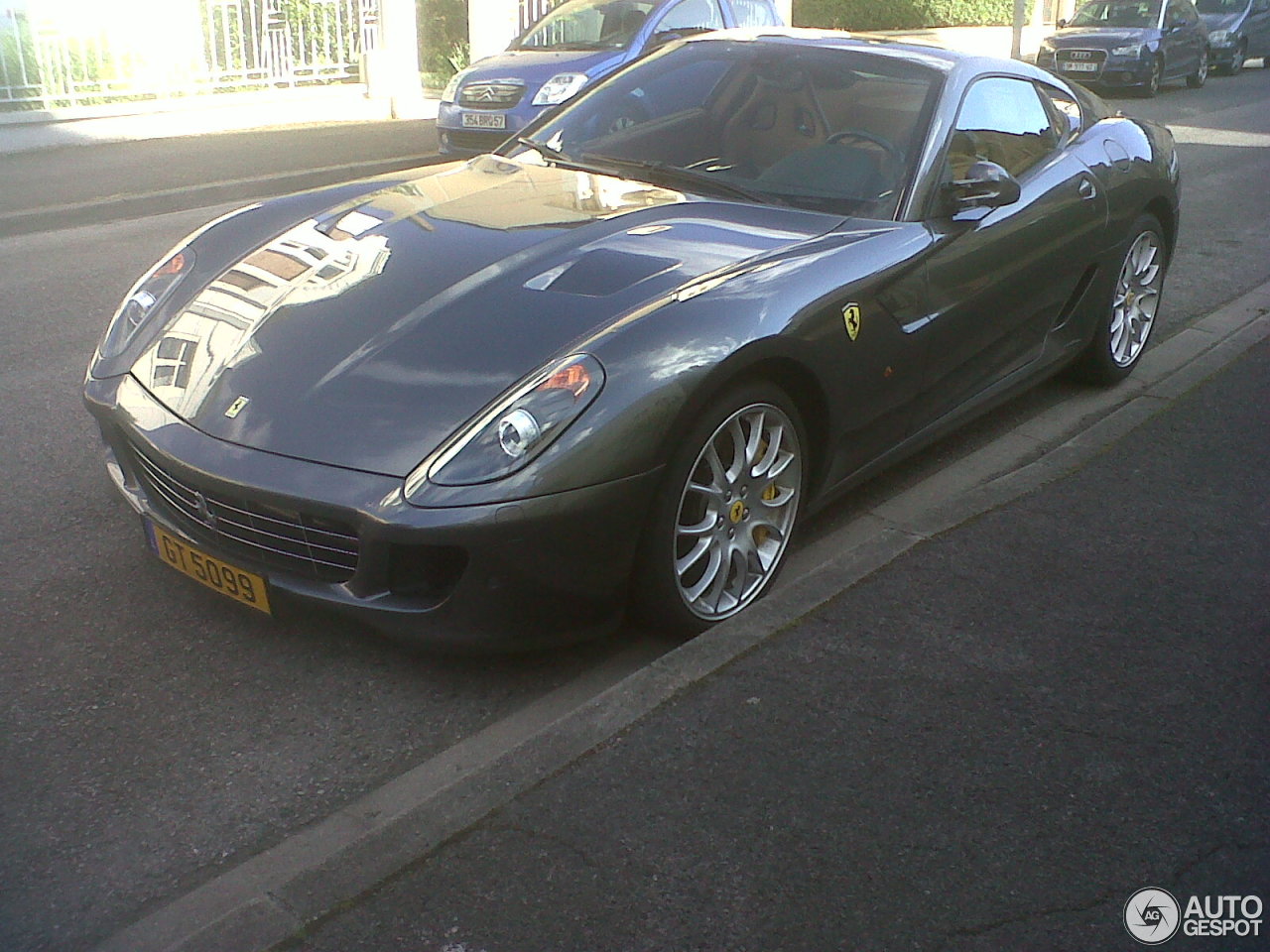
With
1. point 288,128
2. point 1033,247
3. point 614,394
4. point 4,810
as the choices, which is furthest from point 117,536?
point 288,128

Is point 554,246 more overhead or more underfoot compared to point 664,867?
more overhead

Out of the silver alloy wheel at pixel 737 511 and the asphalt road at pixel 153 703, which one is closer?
the asphalt road at pixel 153 703

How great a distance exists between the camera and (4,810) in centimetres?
290

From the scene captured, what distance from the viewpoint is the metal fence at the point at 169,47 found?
551 inches

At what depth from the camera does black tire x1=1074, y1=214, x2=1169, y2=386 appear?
5.66 meters

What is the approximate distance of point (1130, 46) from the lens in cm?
2050

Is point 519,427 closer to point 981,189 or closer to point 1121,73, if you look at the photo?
point 981,189

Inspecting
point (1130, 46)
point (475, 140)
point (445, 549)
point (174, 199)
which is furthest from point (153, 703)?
point (1130, 46)

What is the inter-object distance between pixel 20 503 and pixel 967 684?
119 inches

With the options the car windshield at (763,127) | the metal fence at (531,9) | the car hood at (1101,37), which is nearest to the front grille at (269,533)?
the car windshield at (763,127)

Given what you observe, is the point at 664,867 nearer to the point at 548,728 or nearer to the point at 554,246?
the point at 548,728

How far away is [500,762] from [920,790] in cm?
88

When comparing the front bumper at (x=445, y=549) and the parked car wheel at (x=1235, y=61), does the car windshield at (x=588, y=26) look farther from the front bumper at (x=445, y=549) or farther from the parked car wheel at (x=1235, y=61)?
the parked car wheel at (x=1235, y=61)

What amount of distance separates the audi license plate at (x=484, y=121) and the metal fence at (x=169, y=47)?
4.75 meters
